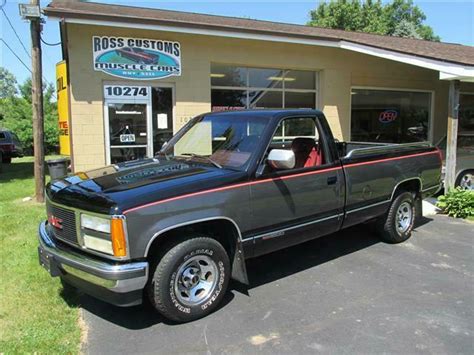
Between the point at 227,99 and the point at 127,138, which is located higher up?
the point at 227,99

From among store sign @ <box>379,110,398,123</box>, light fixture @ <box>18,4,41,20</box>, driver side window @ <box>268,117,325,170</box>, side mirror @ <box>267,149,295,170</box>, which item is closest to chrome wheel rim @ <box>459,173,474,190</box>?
store sign @ <box>379,110,398,123</box>

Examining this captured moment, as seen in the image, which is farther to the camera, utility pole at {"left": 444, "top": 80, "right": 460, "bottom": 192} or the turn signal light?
utility pole at {"left": 444, "top": 80, "right": 460, "bottom": 192}

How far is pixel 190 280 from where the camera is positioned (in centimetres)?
394

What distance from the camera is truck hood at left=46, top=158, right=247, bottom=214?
11.7 feet

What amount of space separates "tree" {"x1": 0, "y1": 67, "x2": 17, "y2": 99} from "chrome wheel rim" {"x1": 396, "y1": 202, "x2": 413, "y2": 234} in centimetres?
9312

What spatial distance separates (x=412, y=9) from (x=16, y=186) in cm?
4616

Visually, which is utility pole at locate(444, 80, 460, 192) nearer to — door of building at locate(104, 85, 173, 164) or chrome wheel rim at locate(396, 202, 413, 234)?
chrome wheel rim at locate(396, 202, 413, 234)

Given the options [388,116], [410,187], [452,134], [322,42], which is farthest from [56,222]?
[388,116]

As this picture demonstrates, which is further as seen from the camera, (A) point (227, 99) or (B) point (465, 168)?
(A) point (227, 99)

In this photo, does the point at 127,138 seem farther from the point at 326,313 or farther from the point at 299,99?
the point at 326,313

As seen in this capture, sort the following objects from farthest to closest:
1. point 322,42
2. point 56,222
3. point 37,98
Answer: point 322,42 < point 37,98 < point 56,222

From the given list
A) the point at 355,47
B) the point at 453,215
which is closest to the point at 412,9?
the point at 355,47

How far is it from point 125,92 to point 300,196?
6.67 metres

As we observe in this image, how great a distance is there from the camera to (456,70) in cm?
795
